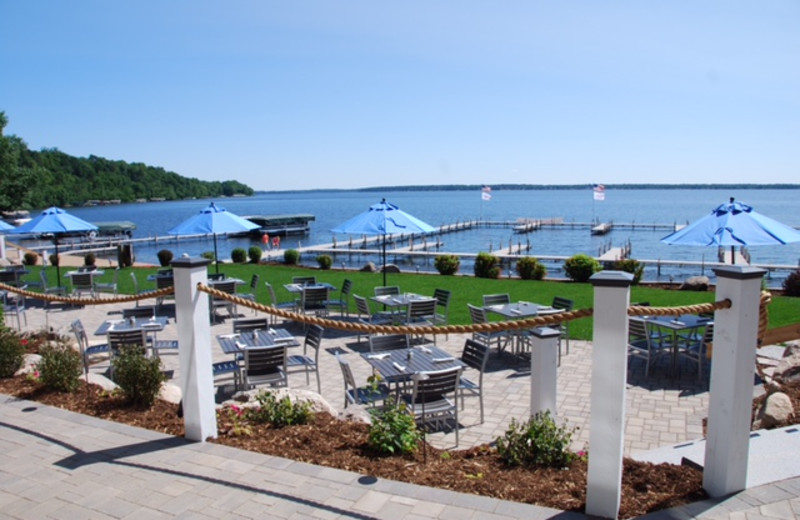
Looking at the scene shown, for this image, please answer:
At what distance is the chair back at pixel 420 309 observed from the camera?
10672 millimetres

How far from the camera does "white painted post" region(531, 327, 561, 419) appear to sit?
5.05 meters

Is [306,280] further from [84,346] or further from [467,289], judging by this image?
[84,346]

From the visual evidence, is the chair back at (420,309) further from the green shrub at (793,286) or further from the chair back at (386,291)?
the green shrub at (793,286)

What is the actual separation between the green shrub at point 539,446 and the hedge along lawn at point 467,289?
Answer: 23.1ft

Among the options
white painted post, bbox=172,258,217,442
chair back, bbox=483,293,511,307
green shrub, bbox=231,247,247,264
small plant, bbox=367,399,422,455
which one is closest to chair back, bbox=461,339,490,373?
small plant, bbox=367,399,422,455

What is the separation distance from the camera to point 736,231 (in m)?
8.78

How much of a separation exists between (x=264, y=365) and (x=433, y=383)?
257cm

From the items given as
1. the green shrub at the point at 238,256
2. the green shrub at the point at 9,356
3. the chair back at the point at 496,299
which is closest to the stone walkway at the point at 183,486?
→ the green shrub at the point at 9,356

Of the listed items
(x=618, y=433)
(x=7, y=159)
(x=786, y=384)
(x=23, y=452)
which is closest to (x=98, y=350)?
(x=23, y=452)

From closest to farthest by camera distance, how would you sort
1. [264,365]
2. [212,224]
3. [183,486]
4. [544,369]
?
[183,486] < [544,369] < [264,365] < [212,224]

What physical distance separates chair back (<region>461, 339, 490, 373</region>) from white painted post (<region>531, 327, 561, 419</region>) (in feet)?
5.00

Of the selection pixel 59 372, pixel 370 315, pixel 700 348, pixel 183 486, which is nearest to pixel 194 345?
pixel 183 486

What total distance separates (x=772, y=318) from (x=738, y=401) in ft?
34.1

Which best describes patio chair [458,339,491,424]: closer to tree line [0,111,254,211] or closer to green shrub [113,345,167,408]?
green shrub [113,345,167,408]
